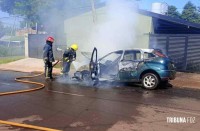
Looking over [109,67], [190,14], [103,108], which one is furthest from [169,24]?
[190,14]

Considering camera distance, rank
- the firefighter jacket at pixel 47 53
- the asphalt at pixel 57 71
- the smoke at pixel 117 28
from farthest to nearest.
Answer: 1. the smoke at pixel 117 28
2. the firefighter jacket at pixel 47 53
3. the asphalt at pixel 57 71

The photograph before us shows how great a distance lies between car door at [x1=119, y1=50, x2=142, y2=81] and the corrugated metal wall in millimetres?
6112

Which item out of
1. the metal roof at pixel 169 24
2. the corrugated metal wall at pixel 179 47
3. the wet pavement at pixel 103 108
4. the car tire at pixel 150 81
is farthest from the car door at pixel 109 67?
the metal roof at pixel 169 24

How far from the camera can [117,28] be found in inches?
655

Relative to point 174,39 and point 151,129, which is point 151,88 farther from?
point 174,39

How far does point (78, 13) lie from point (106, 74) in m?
10.1

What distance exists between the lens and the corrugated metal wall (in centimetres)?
1641

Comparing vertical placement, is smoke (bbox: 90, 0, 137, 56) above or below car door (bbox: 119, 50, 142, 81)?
above

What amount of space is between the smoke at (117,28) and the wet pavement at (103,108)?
6.00 metres

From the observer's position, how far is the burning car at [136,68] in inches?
418

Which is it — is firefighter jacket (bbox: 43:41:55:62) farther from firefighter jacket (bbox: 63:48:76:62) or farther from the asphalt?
the asphalt

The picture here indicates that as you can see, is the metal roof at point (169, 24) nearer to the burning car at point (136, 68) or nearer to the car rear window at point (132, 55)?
the car rear window at point (132, 55)

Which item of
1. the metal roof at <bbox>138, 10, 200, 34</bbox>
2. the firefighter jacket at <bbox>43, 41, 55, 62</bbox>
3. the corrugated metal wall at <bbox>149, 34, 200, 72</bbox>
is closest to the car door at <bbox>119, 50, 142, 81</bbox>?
the firefighter jacket at <bbox>43, 41, 55, 62</bbox>

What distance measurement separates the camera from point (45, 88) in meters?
10.9
